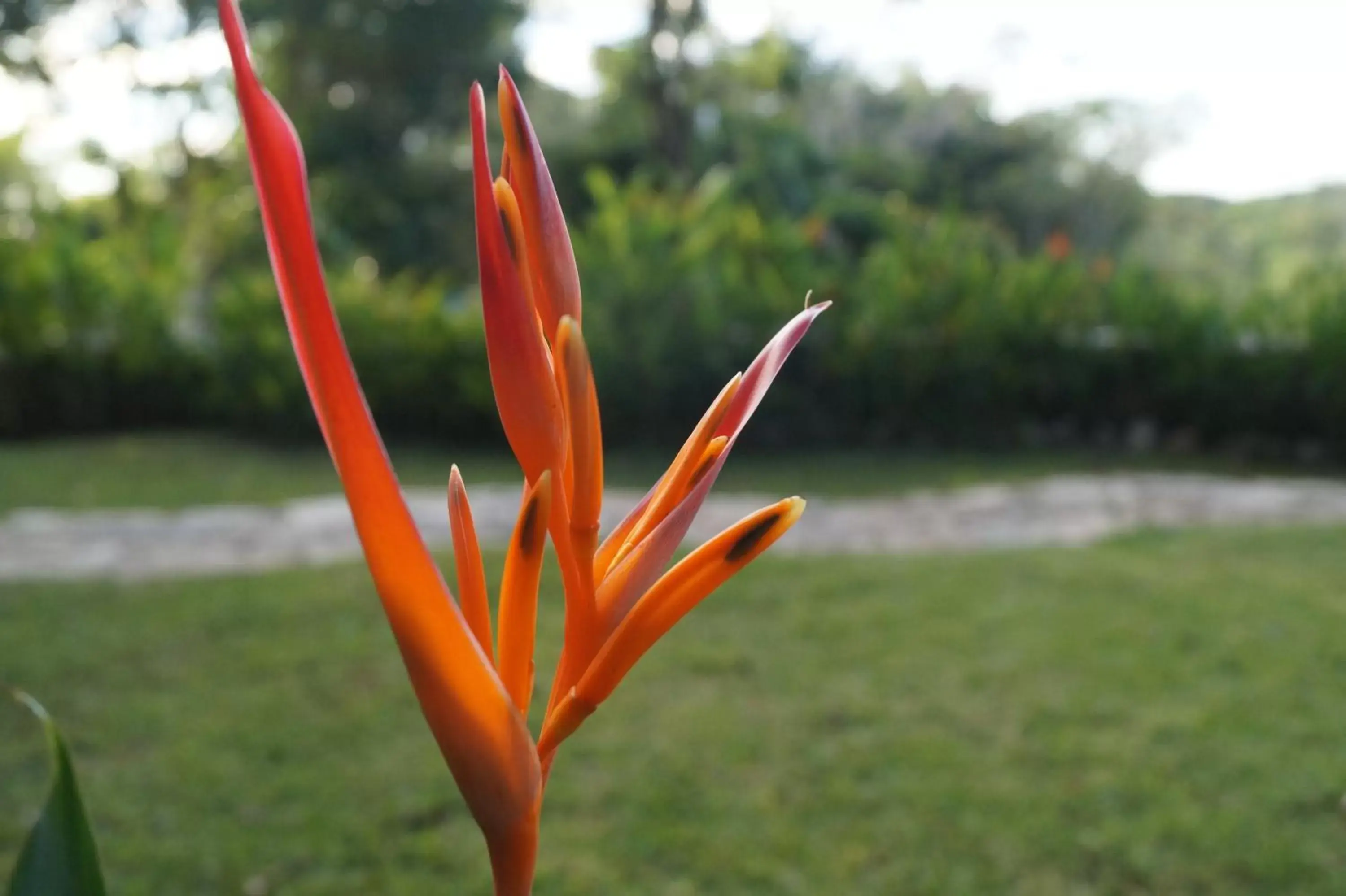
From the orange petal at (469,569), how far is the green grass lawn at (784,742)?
154cm

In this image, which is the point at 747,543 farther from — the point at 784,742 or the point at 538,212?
the point at 784,742

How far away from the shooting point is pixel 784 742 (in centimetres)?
235

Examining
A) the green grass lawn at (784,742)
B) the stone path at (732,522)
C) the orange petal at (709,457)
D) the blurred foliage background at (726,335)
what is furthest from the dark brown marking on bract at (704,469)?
the blurred foliage background at (726,335)

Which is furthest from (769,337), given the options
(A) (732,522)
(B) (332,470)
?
(B) (332,470)

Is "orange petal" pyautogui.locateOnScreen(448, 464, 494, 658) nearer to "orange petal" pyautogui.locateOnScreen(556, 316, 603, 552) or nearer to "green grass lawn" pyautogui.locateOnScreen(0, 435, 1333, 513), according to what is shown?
"orange petal" pyautogui.locateOnScreen(556, 316, 603, 552)

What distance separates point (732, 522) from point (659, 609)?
3.81 metres

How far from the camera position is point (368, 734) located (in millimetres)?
2402

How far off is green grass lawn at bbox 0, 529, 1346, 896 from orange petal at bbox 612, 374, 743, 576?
1545mm

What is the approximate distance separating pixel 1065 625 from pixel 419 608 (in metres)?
2.98

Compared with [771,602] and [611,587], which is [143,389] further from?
[611,587]

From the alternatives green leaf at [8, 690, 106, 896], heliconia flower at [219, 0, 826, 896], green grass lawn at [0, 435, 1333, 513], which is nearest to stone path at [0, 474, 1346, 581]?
green grass lawn at [0, 435, 1333, 513]

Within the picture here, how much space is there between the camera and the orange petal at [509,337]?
1.08ft

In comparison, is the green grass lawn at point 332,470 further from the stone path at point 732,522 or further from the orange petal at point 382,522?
the orange petal at point 382,522

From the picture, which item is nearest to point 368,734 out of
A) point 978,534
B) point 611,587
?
point 611,587
